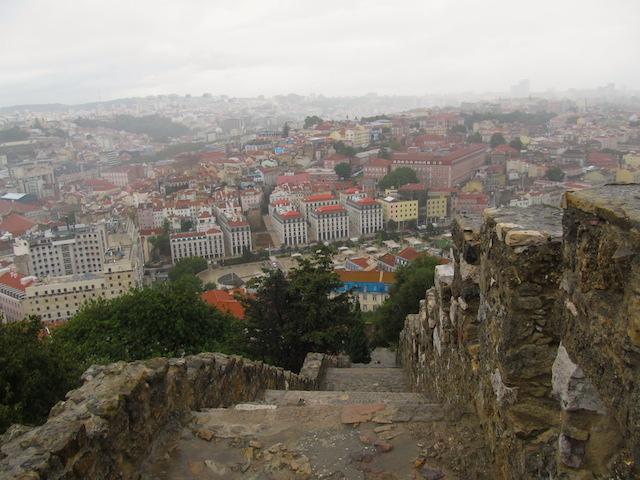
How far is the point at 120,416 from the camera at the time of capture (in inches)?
114

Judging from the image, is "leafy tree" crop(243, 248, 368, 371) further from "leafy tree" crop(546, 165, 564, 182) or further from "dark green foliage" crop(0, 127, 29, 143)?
"dark green foliage" crop(0, 127, 29, 143)

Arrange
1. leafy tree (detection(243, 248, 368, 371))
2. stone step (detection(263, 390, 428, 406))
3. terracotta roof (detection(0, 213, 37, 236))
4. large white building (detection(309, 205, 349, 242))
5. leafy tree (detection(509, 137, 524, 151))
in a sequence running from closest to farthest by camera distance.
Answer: stone step (detection(263, 390, 428, 406)) → leafy tree (detection(243, 248, 368, 371)) → large white building (detection(309, 205, 349, 242)) → terracotta roof (detection(0, 213, 37, 236)) → leafy tree (detection(509, 137, 524, 151))

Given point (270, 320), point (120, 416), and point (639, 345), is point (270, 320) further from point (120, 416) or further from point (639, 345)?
point (639, 345)

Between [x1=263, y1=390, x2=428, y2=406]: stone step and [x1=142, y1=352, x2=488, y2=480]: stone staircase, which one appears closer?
[x1=142, y1=352, x2=488, y2=480]: stone staircase

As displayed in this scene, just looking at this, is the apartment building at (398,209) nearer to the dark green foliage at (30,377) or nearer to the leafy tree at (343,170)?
the leafy tree at (343,170)

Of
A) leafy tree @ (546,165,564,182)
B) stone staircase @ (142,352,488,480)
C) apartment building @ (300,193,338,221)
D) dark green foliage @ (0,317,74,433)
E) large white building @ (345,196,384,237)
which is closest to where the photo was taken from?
stone staircase @ (142,352,488,480)

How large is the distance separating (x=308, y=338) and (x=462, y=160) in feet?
184

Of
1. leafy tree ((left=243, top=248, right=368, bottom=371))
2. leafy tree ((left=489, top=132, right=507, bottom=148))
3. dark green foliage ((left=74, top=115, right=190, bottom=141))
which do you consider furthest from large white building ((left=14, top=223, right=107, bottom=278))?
dark green foliage ((left=74, top=115, right=190, bottom=141))

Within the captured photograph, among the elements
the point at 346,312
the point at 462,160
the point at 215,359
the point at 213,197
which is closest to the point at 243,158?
the point at 213,197

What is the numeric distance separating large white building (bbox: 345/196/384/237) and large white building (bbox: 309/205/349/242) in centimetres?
96

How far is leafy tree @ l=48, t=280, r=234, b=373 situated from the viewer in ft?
32.2

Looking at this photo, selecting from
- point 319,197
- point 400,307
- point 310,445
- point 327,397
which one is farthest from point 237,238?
point 310,445

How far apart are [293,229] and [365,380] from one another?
36183 millimetres

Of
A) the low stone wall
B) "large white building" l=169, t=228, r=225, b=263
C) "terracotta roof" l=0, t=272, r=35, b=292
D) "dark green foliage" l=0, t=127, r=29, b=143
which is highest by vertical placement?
the low stone wall
